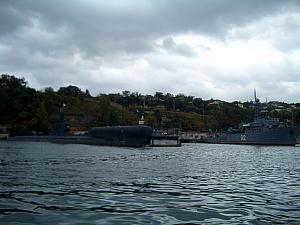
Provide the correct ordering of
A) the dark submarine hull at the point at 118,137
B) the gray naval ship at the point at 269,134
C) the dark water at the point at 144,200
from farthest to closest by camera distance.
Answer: the gray naval ship at the point at 269,134 < the dark submarine hull at the point at 118,137 < the dark water at the point at 144,200

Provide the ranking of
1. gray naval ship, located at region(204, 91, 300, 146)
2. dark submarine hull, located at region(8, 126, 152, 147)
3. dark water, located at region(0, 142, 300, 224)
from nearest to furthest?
dark water, located at region(0, 142, 300, 224), dark submarine hull, located at region(8, 126, 152, 147), gray naval ship, located at region(204, 91, 300, 146)

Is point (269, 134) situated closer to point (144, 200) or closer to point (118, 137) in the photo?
point (118, 137)

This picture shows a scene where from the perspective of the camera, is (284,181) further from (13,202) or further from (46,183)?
(13,202)

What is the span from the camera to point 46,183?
2045cm

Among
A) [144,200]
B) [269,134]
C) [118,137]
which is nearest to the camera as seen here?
[144,200]

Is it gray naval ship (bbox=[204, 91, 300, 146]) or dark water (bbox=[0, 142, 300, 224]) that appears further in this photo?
gray naval ship (bbox=[204, 91, 300, 146])

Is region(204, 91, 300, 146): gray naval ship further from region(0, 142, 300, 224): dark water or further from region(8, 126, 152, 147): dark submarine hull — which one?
region(0, 142, 300, 224): dark water

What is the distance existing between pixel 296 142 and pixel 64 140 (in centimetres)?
6807

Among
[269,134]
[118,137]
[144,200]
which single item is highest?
[269,134]

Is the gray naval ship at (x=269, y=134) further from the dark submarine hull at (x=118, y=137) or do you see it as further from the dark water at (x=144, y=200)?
the dark water at (x=144, y=200)

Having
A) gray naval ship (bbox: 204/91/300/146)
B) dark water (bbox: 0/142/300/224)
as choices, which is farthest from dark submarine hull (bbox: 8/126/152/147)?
dark water (bbox: 0/142/300/224)

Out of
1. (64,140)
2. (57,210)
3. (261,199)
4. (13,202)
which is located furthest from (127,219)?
(64,140)

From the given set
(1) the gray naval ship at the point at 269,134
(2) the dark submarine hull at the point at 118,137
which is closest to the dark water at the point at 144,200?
(2) the dark submarine hull at the point at 118,137

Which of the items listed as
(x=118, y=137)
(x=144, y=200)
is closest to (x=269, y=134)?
(x=118, y=137)
